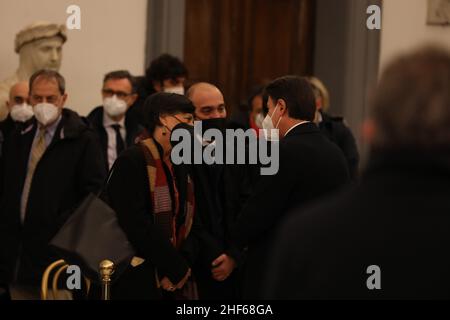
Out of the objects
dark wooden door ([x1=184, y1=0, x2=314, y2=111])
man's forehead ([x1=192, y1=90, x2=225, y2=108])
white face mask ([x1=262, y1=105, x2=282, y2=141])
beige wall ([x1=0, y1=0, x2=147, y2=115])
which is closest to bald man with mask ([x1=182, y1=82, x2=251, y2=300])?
white face mask ([x1=262, y1=105, x2=282, y2=141])

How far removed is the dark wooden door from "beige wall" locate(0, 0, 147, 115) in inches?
30.7

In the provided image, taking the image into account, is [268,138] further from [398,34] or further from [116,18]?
[398,34]

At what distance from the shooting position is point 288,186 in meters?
4.41

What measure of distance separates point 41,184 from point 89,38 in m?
2.61

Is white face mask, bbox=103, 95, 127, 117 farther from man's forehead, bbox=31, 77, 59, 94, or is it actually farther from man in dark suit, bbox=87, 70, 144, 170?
man's forehead, bbox=31, 77, 59, 94

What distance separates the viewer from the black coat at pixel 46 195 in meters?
5.96

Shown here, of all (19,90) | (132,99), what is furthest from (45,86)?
(132,99)

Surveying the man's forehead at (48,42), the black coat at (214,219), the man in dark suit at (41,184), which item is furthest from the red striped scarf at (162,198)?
the man's forehead at (48,42)

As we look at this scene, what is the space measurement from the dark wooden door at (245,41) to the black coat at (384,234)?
7.03 metres

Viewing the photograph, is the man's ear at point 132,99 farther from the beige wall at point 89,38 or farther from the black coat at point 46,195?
the beige wall at point 89,38

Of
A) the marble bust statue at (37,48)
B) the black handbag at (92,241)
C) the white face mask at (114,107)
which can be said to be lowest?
the black handbag at (92,241)

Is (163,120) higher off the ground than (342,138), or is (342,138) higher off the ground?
(163,120)

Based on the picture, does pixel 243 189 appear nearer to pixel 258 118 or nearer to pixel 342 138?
pixel 258 118
